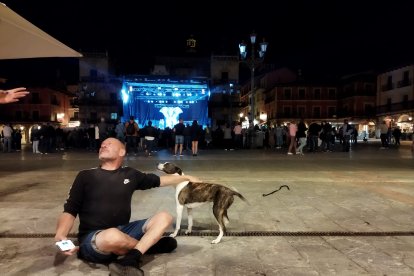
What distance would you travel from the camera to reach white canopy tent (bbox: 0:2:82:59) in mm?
4406

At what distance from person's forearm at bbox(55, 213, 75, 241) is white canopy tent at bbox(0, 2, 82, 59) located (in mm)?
2331

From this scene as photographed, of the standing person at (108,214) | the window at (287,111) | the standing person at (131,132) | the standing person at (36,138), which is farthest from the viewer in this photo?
the window at (287,111)

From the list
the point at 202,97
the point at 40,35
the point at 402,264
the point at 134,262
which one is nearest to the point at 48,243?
the point at 134,262

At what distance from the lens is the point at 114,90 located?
56.8 metres

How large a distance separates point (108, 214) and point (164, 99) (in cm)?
2920

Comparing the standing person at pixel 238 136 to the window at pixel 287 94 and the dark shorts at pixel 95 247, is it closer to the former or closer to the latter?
the dark shorts at pixel 95 247

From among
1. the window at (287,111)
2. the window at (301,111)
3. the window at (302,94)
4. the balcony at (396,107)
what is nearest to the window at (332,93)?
the window at (302,94)

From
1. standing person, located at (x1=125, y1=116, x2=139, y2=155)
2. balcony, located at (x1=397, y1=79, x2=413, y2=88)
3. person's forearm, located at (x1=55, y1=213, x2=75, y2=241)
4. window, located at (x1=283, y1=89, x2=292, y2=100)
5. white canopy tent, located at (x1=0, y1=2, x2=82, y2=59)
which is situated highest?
balcony, located at (x1=397, y1=79, x2=413, y2=88)

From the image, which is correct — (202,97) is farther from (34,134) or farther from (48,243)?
(48,243)

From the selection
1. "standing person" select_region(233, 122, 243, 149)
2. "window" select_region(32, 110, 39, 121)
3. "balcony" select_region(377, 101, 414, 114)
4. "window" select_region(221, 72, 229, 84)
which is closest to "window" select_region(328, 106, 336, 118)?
"balcony" select_region(377, 101, 414, 114)

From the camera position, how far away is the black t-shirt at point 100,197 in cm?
349

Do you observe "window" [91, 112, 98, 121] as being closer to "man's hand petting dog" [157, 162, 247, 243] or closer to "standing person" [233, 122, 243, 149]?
"standing person" [233, 122, 243, 149]

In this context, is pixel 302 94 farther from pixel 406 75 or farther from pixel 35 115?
pixel 35 115

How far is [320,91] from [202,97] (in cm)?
3621
